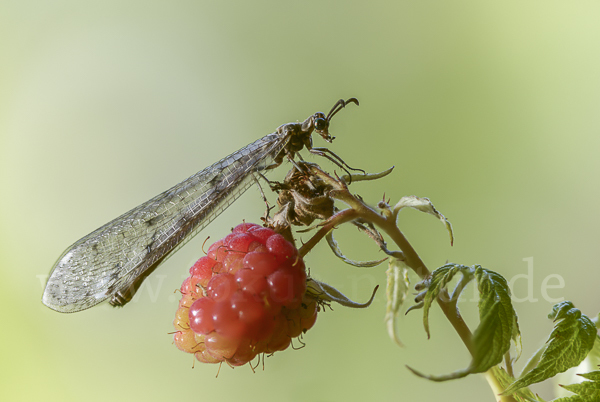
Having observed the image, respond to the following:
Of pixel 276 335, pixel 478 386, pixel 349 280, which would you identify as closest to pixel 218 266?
pixel 276 335

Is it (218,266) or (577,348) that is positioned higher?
(218,266)

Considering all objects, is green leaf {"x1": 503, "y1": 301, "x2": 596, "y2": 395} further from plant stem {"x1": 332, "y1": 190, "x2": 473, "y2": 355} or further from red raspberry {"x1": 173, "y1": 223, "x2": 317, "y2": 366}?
red raspberry {"x1": 173, "y1": 223, "x2": 317, "y2": 366}

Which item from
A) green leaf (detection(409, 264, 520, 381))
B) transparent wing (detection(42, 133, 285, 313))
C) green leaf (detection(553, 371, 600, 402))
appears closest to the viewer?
green leaf (detection(409, 264, 520, 381))

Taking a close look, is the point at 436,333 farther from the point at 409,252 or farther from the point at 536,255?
the point at 409,252

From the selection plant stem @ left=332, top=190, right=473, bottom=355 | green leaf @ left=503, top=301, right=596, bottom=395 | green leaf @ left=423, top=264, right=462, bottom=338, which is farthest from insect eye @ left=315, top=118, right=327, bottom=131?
green leaf @ left=503, top=301, right=596, bottom=395

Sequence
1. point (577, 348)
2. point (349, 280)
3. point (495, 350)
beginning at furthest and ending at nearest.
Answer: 1. point (349, 280)
2. point (577, 348)
3. point (495, 350)

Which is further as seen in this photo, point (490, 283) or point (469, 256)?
point (469, 256)

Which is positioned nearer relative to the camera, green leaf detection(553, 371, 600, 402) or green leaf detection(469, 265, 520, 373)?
green leaf detection(469, 265, 520, 373)
